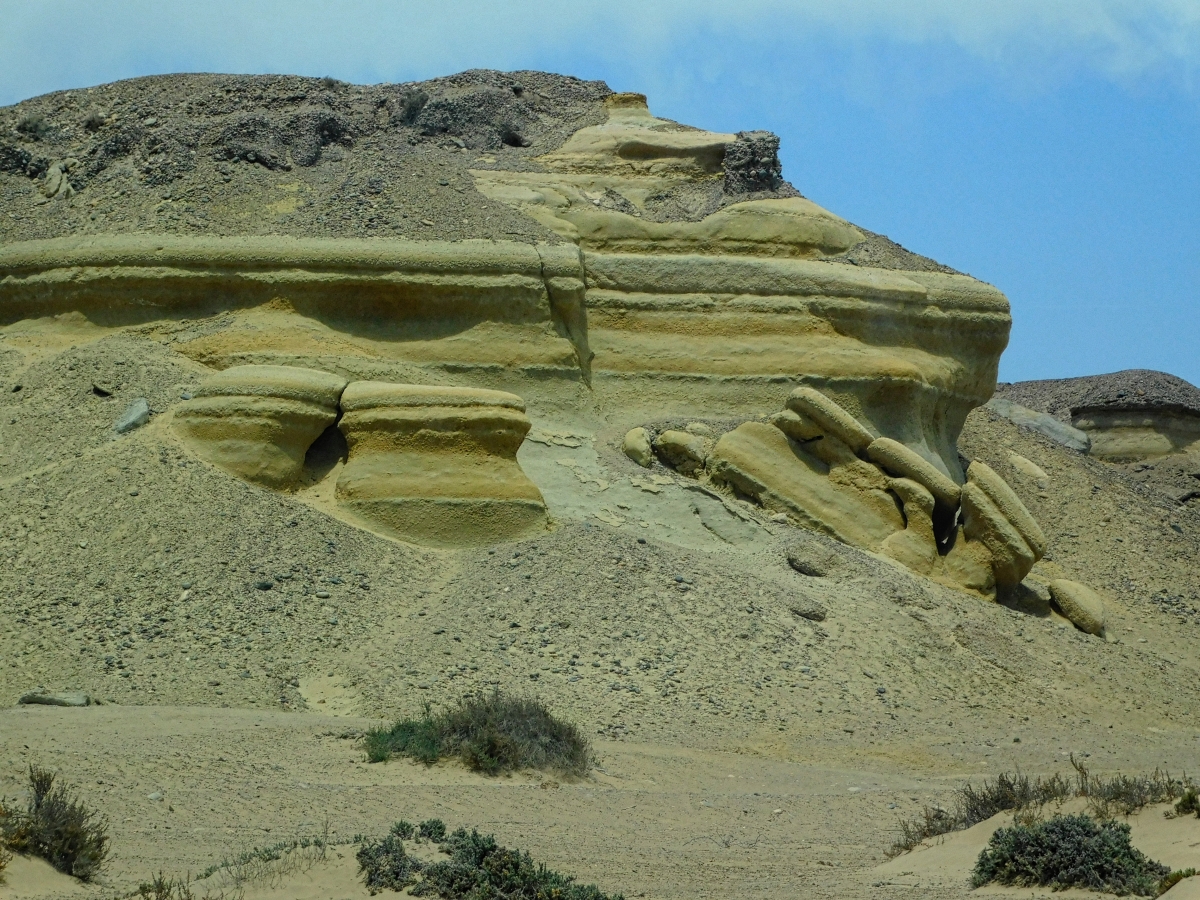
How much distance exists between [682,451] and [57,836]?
401 inches

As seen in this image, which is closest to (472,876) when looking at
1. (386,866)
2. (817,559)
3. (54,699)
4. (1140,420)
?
(386,866)

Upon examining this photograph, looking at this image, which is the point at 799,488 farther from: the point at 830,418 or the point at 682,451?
the point at 682,451

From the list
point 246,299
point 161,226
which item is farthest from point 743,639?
point 161,226

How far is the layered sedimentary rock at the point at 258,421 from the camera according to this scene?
14.5 metres

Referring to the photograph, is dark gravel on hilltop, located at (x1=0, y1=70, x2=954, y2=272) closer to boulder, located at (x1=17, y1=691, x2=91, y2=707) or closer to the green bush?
boulder, located at (x1=17, y1=691, x2=91, y2=707)

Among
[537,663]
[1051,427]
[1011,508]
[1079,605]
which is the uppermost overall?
[1051,427]

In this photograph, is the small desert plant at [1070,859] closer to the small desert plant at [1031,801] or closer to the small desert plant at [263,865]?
the small desert plant at [1031,801]

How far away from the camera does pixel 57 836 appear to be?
702 centimetres

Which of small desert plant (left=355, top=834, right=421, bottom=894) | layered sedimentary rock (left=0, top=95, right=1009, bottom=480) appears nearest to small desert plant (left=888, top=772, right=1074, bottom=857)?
small desert plant (left=355, top=834, right=421, bottom=894)

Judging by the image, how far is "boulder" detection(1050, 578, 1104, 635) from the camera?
53.7 ft

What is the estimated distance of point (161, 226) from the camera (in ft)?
55.7

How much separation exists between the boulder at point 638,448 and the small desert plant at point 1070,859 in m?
9.12

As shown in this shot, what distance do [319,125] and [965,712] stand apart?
1011 centimetres

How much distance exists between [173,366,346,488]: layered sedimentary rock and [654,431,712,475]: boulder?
346cm
